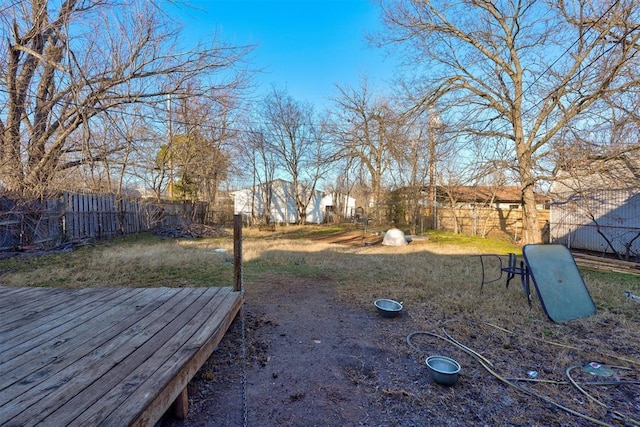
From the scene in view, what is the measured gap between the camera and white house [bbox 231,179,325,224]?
23.6 m

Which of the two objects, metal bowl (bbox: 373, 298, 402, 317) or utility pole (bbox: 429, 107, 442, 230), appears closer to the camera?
metal bowl (bbox: 373, 298, 402, 317)

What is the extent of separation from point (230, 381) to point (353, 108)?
18.1m

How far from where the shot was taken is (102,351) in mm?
1962

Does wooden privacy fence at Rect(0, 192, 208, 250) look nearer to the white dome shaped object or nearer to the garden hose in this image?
the garden hose

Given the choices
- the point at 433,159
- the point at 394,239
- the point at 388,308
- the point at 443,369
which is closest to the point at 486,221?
the point at 433,159

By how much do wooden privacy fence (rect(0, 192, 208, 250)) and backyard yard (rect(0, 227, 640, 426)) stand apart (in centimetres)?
265

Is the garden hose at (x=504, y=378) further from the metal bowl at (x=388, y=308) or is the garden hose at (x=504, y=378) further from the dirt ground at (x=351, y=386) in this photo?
the metal bowl at (x=388, y=308)

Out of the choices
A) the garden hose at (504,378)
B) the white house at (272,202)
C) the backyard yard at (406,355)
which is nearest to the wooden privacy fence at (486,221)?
the backyard yard at (406,355)

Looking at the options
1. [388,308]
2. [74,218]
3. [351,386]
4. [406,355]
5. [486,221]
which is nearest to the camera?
[351,386]

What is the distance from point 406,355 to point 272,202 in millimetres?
22630

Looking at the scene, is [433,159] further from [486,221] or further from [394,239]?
[486,221]

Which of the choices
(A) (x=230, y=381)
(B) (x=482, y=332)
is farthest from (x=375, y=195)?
(A) (x=230, y=381)

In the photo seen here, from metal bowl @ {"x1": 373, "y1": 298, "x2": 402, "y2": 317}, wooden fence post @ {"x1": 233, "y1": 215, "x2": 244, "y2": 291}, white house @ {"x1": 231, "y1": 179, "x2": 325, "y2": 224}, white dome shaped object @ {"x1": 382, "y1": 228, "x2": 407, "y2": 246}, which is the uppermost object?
white house @ {"x1": 231, "y1": 179, "x2": 325, "y2": 224}

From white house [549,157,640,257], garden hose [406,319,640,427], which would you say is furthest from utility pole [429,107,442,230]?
garden hose [406,319,640,427]
